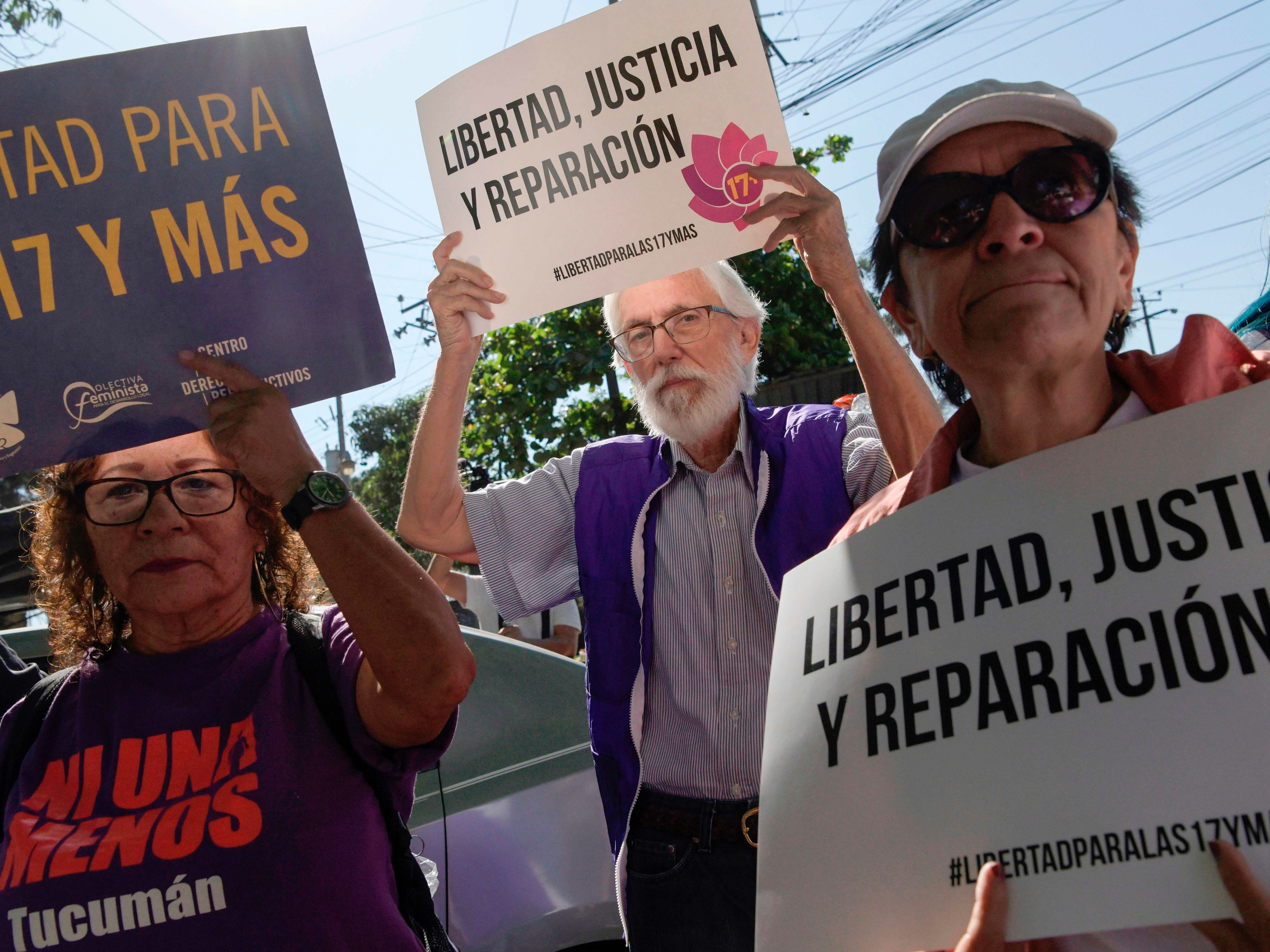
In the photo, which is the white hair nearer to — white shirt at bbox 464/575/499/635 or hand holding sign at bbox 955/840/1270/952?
hand holding sign at bbox 955/840/1270/952

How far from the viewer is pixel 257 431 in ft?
5.24

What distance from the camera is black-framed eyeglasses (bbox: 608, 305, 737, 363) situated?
230cm

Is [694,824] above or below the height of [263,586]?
below

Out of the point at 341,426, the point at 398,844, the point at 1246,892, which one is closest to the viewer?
the point at 1246,892

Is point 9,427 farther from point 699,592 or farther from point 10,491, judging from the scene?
point 10,491

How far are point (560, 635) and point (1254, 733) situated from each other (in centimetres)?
461

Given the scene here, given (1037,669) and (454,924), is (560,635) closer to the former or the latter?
(454,924)

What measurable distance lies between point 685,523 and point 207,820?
107cm

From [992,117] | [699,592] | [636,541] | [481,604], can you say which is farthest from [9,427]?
[481,604]

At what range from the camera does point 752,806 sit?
1.84 meters

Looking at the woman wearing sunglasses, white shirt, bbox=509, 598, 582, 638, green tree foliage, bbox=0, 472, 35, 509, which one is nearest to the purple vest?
the woman wearing sunglasses

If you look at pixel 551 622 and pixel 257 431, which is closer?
pixel 257 431

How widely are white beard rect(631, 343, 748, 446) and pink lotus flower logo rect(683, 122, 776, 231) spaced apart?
455 mm

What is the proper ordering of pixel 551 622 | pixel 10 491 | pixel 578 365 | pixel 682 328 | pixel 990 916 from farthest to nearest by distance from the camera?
pixel 10 491 → pixel 578 365 → pixel 551 622 → pixel 682 328 → pixel 990 916
